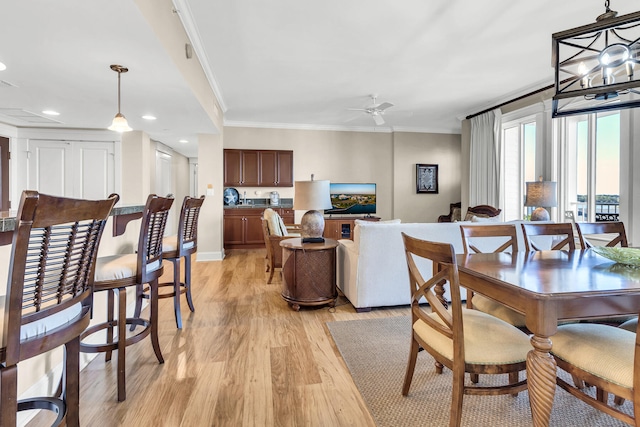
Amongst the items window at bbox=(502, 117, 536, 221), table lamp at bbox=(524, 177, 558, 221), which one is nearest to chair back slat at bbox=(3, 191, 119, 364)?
table lamp at bbox=(524, 177, 558, 221)

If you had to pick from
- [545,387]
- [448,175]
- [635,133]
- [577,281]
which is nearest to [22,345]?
[545,387]

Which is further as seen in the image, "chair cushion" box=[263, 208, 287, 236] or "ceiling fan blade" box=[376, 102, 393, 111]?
"ceiling fan blade" box=[376, 102, 393, 111]

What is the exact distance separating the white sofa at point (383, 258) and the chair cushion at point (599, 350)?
1.63m

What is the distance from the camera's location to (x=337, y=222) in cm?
691

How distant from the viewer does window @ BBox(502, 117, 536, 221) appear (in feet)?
16.9

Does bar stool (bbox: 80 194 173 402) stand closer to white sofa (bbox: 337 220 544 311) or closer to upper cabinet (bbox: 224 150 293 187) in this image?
white sofa (bbox: 337 220 544 311)

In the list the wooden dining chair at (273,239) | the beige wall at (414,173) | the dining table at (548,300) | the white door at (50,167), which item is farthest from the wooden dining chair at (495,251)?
the white door at (50,167)

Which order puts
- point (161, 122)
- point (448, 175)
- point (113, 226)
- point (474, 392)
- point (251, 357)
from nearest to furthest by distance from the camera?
point (474, 392)
point (251, 357)
point (113, 226)
point (161, 122)
point (448, 175)

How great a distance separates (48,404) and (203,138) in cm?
501

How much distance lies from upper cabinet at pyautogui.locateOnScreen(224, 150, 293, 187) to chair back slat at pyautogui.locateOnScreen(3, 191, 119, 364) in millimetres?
5530

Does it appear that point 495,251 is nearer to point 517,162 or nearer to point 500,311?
point 500,311

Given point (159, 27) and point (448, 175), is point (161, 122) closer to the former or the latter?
point (159, 27)

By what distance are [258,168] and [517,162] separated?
15.5ft

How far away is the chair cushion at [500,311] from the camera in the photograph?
1.82 meters
